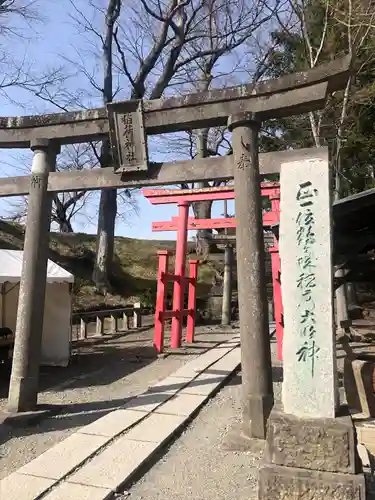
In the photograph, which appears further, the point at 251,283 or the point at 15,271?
the point at 15,271

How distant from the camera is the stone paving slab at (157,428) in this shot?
469 centimetres

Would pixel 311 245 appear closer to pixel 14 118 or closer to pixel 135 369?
pixel 14 118

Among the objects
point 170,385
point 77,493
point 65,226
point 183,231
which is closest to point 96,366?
point 170,385

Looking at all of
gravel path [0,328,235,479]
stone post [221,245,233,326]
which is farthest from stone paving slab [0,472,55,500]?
stone post [221,245,233,326]

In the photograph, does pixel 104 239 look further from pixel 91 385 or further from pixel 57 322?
pixel 91 385

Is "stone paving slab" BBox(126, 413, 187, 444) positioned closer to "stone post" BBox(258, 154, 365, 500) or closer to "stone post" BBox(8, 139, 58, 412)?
"stone post" BBox(8, 139, 58, 412)

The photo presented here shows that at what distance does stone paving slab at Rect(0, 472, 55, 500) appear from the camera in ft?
10.9

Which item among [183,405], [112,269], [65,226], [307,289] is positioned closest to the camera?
[307,289]

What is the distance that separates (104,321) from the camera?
591 inches

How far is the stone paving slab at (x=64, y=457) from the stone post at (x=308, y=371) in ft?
5.81

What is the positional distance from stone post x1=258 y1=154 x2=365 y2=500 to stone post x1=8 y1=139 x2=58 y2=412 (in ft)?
11.1

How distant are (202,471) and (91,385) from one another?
3.99 m

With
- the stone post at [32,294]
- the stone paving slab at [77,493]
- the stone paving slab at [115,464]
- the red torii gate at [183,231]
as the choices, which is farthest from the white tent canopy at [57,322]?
the stone paving slab at [77,493]

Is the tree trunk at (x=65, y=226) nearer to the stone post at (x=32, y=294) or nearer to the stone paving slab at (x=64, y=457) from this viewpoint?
the stone post at (x=32, y=294)
